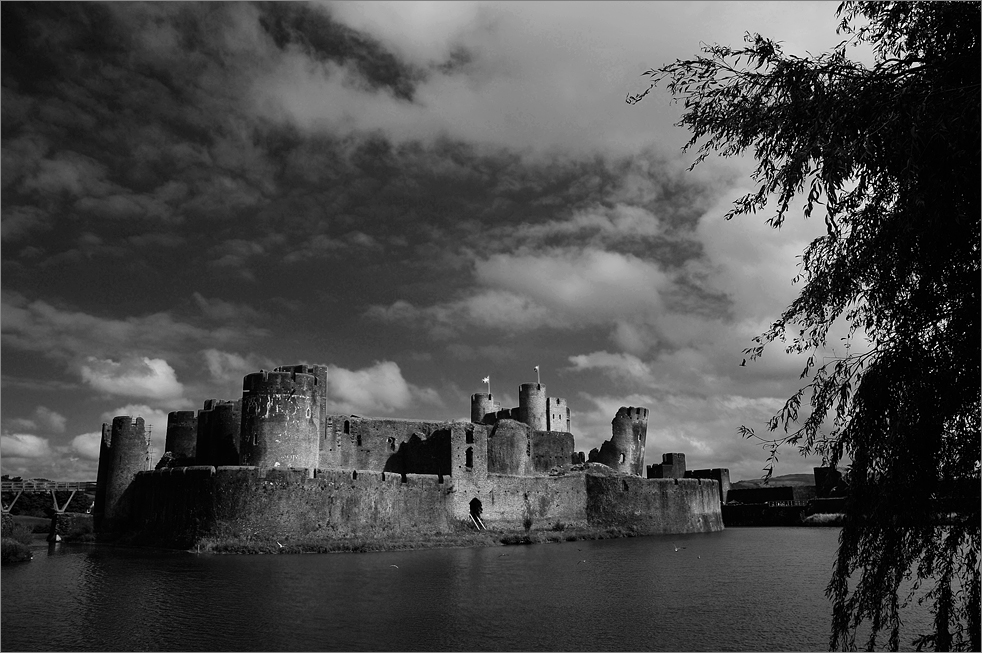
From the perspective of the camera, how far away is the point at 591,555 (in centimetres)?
3703

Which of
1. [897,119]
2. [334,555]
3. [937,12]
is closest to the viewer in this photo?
[897,119]

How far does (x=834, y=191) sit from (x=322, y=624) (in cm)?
1476

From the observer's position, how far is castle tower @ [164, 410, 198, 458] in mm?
50250

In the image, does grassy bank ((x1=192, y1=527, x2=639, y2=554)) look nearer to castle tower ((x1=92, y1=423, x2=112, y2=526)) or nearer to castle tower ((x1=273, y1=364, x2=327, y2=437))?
castle tower ((x1=273, y1=364, x2=327, y2=437))

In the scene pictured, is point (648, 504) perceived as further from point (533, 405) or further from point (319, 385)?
point (319, 385)

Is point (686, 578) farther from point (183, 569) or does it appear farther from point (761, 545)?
point (761, 545)

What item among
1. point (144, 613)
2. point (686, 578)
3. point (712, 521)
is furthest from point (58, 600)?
point (712, 521)

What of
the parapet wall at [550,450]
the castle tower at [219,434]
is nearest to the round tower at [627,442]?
the parapet wall at [550,450]

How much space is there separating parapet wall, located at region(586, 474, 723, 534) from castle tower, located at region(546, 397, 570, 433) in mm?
12984

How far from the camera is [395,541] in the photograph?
38.8m

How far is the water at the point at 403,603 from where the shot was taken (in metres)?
16.4

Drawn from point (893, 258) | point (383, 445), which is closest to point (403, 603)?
point (893, 258)

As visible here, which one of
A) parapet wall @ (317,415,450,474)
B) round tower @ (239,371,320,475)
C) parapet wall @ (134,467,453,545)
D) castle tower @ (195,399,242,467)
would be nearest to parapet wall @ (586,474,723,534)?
parapet wall @ (317,415,450,474)

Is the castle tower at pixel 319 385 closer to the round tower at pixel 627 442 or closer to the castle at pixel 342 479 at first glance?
the castle at pixel 342 479
